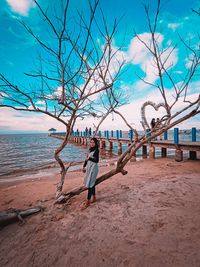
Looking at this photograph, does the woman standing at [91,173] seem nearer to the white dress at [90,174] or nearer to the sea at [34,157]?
the white dress at [90,174]

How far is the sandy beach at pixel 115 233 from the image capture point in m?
2.31

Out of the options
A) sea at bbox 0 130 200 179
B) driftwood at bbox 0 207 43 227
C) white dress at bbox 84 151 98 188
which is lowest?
sea at bbox 0 130 200 179

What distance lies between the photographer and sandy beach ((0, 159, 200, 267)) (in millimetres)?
2311

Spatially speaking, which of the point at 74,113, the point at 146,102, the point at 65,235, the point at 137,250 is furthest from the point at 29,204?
the point at 146,102

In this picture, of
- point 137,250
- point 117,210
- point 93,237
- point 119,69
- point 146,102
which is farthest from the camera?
point 146,102

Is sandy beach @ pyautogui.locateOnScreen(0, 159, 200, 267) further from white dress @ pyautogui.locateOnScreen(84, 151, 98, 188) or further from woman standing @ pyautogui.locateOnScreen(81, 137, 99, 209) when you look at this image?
white dress @ pyautogui.locateOnScreen(84, 151, 98, 188)

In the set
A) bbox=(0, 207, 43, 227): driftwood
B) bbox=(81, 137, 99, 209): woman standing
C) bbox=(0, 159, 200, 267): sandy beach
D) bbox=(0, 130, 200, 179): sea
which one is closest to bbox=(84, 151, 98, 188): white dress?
bbox=(81, 137, 99, 209): woman standing

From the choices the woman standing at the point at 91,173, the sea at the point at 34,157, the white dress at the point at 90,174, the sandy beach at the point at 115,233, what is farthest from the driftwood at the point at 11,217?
the sea at the point at 34,157

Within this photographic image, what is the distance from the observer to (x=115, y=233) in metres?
2.85

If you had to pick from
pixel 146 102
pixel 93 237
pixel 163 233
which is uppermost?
pixel 146 102

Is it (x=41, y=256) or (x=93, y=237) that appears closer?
(x=41, y=256)

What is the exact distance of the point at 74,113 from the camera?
405cm

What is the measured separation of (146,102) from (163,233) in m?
5.91

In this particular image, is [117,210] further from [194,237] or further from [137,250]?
[194,237]
